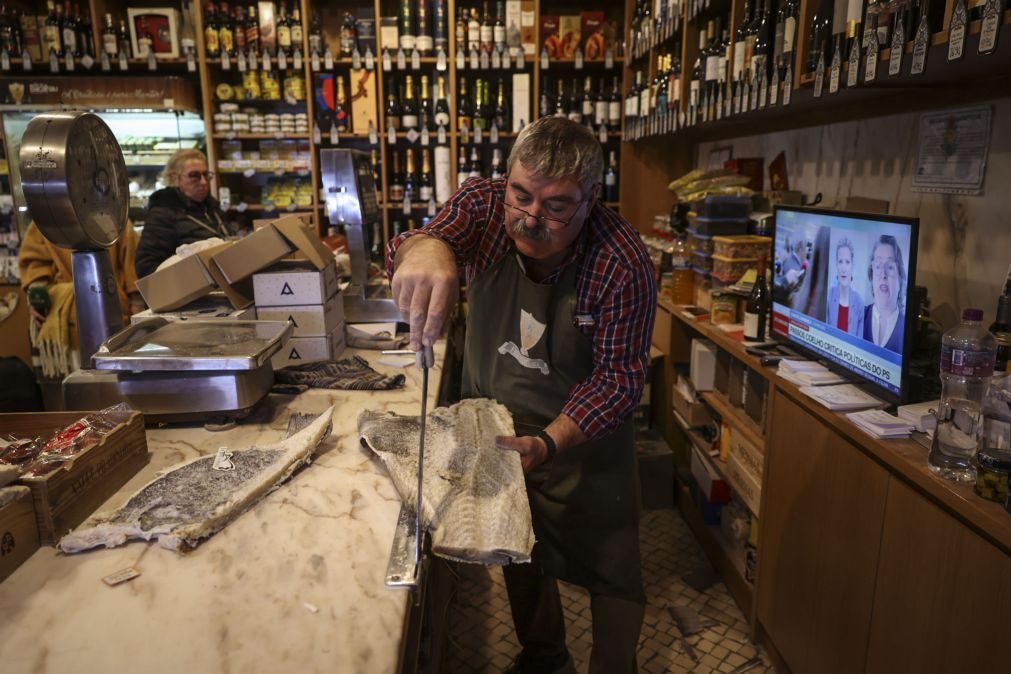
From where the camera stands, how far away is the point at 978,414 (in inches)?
57.5

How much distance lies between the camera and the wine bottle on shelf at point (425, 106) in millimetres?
5195

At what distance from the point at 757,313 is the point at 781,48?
2.99 ft

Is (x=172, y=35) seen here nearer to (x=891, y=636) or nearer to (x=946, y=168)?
(x=946, y=168)

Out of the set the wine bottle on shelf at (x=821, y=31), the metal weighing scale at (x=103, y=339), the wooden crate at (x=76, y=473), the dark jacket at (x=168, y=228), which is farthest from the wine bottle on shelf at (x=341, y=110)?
the wooden crate at (x=76, y=473)

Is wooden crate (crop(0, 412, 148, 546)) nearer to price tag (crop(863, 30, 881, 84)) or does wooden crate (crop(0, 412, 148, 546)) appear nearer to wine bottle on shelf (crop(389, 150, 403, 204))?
price tag (crop(863, 30, 881, 84))

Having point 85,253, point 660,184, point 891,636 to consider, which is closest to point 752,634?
point 891,636

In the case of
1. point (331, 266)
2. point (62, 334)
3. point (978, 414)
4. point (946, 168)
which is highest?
point (946, 168)

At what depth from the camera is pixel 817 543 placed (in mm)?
1983

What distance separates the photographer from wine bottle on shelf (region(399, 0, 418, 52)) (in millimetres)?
4914

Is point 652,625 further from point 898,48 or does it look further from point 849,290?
point 898,48

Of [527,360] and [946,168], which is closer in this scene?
[527,360]

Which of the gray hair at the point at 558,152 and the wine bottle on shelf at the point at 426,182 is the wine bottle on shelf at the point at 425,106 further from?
the gray hair at the point at 558,152

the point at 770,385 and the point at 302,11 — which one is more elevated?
the point at 302,11

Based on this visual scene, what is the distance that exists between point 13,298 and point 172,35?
2.22m
